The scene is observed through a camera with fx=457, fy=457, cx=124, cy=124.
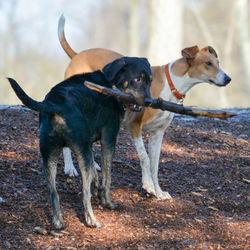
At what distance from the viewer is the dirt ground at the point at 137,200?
381cm

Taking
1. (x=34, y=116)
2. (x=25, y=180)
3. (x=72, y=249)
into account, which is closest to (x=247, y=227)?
(x=72, y=249)

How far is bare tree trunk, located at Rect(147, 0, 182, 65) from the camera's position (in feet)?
38.9

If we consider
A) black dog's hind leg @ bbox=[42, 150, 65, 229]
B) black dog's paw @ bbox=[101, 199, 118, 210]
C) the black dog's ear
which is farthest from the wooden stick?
black dog's paw @ bbox=[101, 199, 118, 210]

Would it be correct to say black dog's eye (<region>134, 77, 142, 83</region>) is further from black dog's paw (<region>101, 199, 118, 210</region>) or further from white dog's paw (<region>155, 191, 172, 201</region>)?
white dog's paw (<region>155, 191, 172, 201</region>)

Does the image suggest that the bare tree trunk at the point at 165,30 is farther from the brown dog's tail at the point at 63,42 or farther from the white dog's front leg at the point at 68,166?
the white dog's front leg at the point at 68,166

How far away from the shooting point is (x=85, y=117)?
3.97 metres

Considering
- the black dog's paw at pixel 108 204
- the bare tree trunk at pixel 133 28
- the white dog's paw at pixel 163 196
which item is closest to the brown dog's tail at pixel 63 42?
the white dog's paw at pixel 163 196

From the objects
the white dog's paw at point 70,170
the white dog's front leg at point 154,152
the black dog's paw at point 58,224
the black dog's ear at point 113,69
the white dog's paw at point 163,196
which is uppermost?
the black dog's ear at point 113,69

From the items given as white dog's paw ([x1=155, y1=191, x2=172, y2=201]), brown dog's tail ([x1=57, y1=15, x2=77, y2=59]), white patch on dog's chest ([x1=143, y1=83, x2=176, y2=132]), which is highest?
brown dog's tail ([x1=57, y1=15, x2=77, y2=59])

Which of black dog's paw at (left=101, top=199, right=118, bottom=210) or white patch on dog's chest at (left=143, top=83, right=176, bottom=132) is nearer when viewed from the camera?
black dog's paw at (left=101, top=199, right=118, bottom=210)

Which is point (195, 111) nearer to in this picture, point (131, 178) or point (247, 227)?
point (247, 227)

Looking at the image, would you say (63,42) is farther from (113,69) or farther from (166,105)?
(166,105)

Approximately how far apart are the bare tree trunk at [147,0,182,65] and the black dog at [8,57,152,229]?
24.7 ft

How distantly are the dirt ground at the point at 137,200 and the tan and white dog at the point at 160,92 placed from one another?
21 cm
